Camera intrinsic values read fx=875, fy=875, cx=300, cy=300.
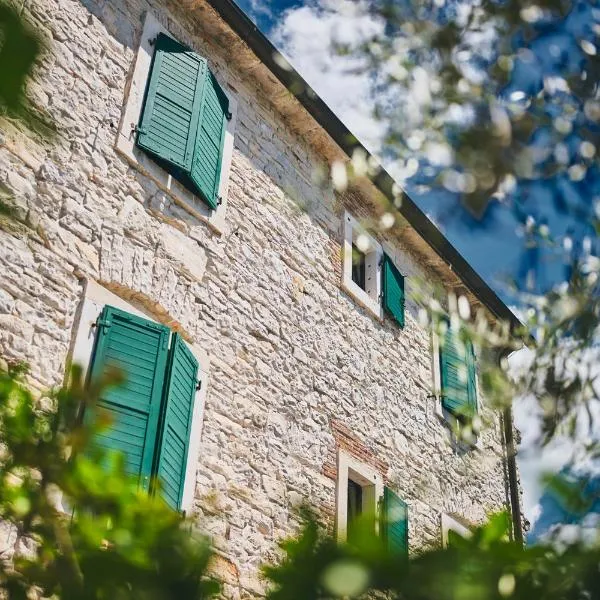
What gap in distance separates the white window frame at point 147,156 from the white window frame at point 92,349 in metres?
1.15

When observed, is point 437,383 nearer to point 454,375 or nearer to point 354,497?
point 454,375

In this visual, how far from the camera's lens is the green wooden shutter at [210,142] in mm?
7102

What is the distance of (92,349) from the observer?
561 centimetres

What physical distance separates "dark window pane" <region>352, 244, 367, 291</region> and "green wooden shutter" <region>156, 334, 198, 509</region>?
338 cm

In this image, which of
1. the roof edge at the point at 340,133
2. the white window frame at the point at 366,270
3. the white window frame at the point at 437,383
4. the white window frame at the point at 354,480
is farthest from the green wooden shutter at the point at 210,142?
the white window frame at the point at 437,383

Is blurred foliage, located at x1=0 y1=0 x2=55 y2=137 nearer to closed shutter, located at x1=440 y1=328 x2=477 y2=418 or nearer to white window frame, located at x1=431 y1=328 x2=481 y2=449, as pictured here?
white window frame, located at x1=431 y1=328 x2=481 y2=449

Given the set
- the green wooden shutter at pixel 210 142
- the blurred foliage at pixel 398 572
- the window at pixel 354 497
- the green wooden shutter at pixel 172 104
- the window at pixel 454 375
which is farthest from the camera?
the window at pixel 454 375

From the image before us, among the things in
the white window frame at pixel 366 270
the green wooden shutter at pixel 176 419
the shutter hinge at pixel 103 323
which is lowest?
the green wooden shutter at pixel 176 419

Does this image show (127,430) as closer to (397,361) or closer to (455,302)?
(397,361)

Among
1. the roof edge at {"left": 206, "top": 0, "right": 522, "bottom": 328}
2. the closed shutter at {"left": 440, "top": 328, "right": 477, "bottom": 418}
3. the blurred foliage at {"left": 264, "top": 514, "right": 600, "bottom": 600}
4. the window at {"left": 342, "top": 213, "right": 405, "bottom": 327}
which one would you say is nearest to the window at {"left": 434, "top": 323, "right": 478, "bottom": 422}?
the closed shutter at {"left": 440, "top": 328, "right": 477, "bottom": 418}

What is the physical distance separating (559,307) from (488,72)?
0.86 m

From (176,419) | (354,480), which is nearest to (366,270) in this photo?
(354,480)

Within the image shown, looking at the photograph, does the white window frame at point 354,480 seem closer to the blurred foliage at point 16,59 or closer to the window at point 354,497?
the window at point 354,497

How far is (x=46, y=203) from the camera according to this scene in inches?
228
